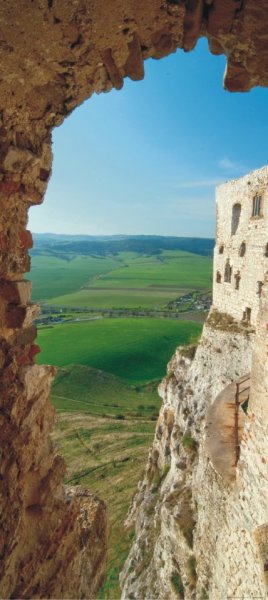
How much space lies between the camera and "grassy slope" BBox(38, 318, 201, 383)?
53125 mm

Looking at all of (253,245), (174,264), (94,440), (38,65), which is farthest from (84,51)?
(174,264)

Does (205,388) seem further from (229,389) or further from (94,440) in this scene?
(94,440)

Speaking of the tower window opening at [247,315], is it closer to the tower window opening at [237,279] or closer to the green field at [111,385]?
the tower window opening at [237,279]

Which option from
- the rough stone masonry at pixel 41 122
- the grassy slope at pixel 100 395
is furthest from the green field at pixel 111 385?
the rough stone masonry at pixel 41 122

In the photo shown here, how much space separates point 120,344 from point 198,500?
50097mm

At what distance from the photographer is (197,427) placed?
1645cm

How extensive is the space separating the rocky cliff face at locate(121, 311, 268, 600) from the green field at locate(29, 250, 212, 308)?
3045 inches

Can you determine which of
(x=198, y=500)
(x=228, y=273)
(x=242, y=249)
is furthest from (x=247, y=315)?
(x=198, y=500)

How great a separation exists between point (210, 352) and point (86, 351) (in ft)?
141

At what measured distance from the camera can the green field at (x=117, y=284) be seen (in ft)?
345

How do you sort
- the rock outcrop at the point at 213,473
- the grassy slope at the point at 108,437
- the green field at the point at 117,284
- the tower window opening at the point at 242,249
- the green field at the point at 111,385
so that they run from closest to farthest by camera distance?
the rock outcrop at the point at 213,473, the tower window opening at the point at 242,249, the grassy slope at the point at 108,437, the green field at the point at 111,385, the green field at the point at 117,284

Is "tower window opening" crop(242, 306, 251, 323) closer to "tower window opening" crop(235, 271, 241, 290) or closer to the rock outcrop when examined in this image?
the rock outcrop

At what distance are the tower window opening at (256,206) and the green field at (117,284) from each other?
262 ft

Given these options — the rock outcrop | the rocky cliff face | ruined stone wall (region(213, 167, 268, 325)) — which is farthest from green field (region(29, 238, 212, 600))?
ruined stone wall (region(213, 167, 268, 325))
